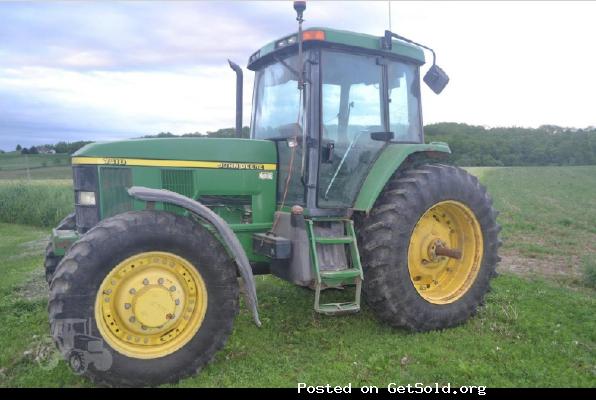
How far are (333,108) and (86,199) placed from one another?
2.34 metres

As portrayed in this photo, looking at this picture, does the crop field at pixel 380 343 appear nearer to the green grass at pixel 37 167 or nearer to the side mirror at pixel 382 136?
the side mirror at pixel 382 136

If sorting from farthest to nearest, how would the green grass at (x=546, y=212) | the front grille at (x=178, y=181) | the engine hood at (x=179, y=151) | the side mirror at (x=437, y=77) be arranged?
the green grass at (x=546, y=212) → the side mirror at (x=437, y=77) → the front grille at (x=178, y=181) → the engine hood at (x=179, y=151)

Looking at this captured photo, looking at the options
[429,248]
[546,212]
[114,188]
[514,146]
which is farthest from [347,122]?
[514,146]

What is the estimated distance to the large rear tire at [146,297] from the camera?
3.62 metres

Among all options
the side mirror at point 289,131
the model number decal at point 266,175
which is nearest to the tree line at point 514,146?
the side mirror at point 289,131

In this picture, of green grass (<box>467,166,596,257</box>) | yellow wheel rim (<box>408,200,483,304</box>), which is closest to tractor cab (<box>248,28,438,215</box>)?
yellow wheel rim (<box>408,200,483,304</box>)

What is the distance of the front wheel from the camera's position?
479cm

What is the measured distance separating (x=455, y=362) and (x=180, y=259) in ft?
7.68

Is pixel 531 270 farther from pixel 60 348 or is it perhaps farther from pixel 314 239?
pixel 60 348

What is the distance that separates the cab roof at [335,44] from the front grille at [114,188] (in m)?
1.86

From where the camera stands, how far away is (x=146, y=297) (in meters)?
3.85

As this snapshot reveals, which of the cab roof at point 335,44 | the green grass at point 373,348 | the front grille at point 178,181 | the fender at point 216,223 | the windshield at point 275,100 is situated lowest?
the green grass at point 373,348

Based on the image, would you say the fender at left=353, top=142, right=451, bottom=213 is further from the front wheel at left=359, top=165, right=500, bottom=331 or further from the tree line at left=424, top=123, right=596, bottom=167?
the tree line at left=424, top=123, right=596, bottom=167

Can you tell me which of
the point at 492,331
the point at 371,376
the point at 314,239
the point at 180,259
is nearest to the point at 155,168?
the point at 180,259
